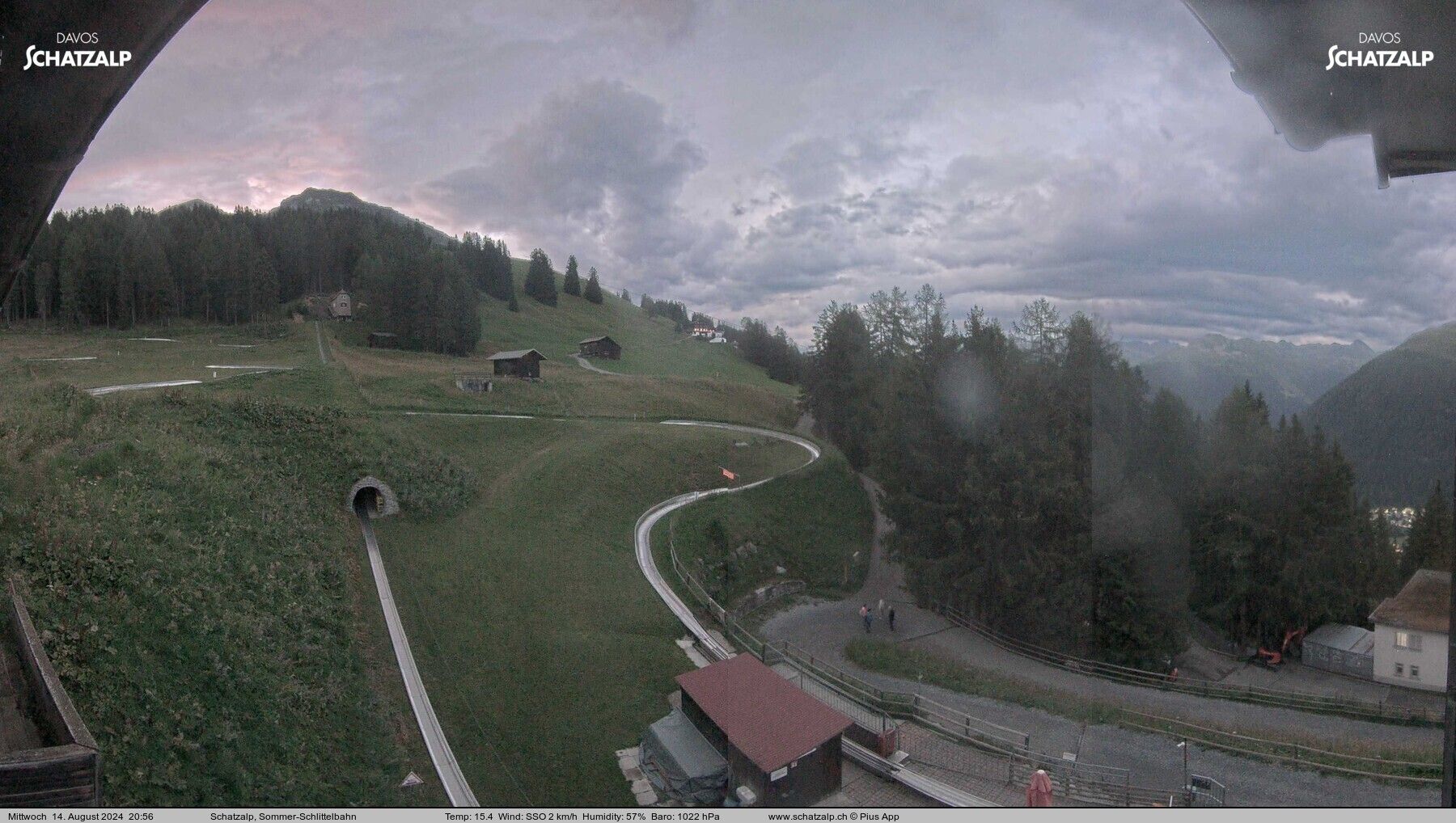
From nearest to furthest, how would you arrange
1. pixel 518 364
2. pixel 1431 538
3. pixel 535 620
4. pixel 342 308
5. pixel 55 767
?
pixel 55 767 < pixel 1431 538 < pixel 535 620 < pixel 342 308 < pixel 518 364

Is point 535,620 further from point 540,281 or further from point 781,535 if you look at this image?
point 540,281

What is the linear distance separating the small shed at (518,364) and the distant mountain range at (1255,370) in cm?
2339

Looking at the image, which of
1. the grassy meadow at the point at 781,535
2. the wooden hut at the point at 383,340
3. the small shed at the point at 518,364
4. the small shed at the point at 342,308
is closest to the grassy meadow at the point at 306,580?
the grassy meadow at the point at 781,535

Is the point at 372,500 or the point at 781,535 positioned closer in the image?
the point at 372,500

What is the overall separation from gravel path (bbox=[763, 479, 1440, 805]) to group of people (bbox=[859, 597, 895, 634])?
24 cm

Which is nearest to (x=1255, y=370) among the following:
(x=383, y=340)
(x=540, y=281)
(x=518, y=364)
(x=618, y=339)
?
(x=518, y=364)

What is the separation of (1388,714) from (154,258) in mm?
37690

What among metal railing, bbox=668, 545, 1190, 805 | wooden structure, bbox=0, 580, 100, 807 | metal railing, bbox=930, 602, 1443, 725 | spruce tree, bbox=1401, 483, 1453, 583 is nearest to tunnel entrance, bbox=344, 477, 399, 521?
metal railing, bbox=668, 545, 1190, 805

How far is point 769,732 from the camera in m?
9.00

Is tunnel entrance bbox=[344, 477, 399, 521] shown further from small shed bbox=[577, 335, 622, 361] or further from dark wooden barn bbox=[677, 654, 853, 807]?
small shed bbox=[577, 335, 622, 361]

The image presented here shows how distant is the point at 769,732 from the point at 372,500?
11015mm

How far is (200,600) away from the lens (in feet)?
31.0

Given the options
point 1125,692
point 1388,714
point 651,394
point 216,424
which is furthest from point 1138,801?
point 651,394
